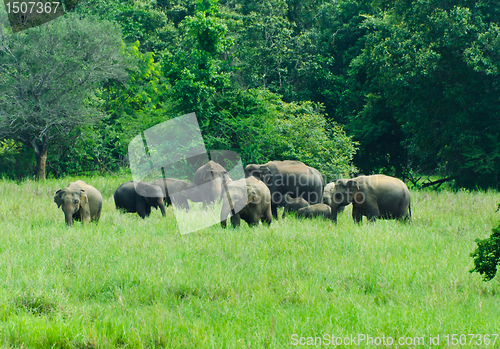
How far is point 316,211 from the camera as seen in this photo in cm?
1030

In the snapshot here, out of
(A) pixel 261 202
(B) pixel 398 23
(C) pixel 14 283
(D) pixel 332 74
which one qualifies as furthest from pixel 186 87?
(D) pixel 332 74

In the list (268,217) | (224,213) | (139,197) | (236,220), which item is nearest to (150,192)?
(139,197)

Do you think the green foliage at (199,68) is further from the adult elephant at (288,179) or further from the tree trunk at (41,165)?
the tree trunk at (41,165)

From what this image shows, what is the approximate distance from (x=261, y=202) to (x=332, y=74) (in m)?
22.6

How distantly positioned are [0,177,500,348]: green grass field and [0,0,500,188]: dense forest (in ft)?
29.9

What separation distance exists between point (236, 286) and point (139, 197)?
20.4ft

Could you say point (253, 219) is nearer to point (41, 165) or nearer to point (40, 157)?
point (41, 165)

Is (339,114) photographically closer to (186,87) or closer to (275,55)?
(275,55)

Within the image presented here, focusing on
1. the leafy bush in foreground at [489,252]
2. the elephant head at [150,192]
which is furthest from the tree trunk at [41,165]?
the leafy bush in foreground at [489,252]

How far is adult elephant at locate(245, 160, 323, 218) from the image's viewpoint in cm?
1190

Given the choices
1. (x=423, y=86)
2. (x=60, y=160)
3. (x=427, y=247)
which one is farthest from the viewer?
(x=60, y=160)

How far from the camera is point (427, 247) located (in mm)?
7348

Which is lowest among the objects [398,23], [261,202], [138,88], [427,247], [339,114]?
[427,247]

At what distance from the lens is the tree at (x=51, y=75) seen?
1986cm
